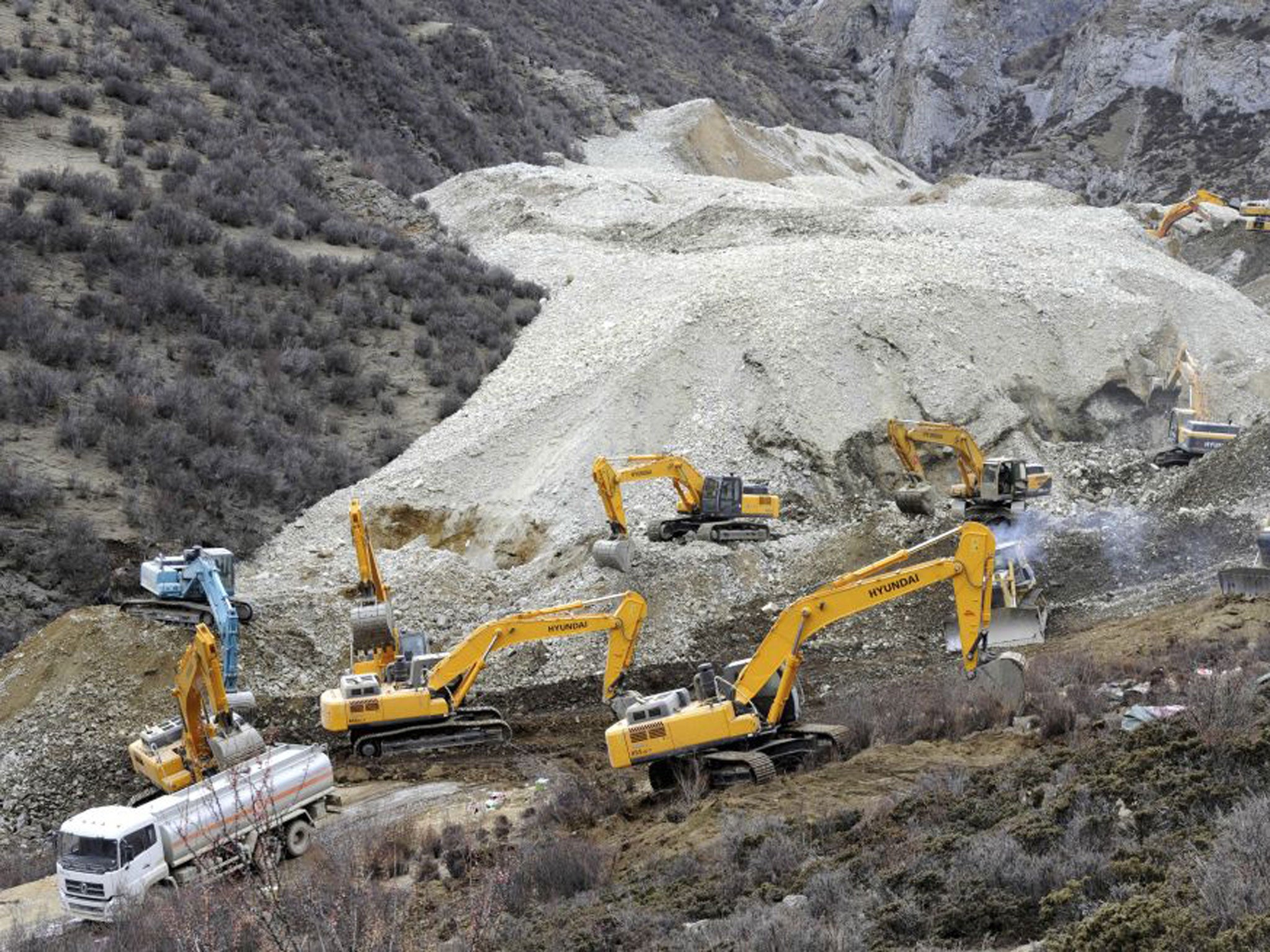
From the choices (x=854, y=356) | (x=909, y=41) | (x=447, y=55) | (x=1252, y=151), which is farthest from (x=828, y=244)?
(x=909, y=41)

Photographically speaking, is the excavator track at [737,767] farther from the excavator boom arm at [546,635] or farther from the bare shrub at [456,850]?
the excavator boom arm at [546,635]

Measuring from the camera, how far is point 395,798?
52.3ft

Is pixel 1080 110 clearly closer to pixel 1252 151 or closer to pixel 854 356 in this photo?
pixel 1252 151

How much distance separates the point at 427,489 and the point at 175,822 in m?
11.9

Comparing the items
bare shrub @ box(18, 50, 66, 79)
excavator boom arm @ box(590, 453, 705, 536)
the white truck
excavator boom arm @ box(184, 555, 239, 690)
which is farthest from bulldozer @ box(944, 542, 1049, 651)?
bare shrub @ box(18, 50, 66, 79)

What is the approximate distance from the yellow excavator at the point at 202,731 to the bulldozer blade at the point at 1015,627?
1037cm

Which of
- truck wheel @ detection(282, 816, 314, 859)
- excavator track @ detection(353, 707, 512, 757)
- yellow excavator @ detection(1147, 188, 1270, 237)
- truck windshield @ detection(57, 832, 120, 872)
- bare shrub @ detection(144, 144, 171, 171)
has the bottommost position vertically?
excavator track @ detection(353, 707, 512, 757)

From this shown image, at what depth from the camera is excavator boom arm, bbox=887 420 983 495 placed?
2367cm

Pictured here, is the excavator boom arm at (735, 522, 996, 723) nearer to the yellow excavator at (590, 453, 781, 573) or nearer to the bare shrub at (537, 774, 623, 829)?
the bare shrub at (537, 774, 623, 829)

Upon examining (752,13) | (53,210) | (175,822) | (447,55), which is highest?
(752,13)

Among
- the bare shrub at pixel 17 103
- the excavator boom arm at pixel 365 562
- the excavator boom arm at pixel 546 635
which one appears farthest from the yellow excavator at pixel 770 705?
the bare shrub at pixel 17 103

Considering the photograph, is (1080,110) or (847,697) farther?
(1080,110)

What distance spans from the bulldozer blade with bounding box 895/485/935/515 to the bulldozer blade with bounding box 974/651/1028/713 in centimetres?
806

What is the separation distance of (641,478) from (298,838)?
9.61 metres
